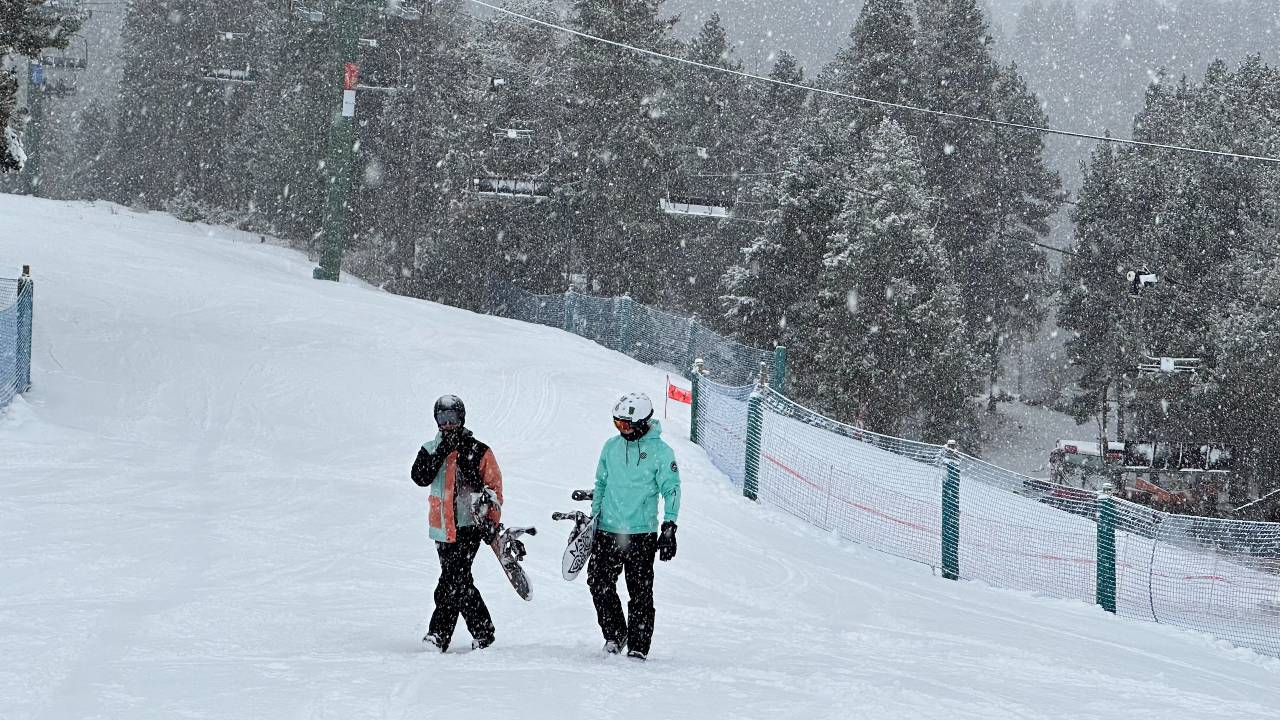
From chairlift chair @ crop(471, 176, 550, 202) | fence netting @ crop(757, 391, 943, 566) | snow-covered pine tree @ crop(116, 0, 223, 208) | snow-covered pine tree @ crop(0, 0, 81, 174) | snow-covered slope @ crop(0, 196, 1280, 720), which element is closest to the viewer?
snow-covered slope @ crop(0, 196, 1280, 720)

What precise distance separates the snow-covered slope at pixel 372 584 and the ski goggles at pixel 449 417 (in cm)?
136

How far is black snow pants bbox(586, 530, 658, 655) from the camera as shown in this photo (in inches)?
293

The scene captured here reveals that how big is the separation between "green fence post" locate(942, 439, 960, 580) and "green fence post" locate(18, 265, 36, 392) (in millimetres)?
11738

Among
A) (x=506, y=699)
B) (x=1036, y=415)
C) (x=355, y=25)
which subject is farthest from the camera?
(x=1036, y=415)

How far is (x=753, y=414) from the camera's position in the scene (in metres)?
15.9

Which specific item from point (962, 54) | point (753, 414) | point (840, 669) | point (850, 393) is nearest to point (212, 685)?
point (840, 669)

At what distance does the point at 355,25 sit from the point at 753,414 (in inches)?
812

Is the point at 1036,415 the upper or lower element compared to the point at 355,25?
lower

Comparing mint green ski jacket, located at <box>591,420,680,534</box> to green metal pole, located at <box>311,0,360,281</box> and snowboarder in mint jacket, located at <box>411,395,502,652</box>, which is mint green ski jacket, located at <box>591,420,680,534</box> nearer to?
snowboarder in mint jacket, located at <box>411,395,502,652</box>

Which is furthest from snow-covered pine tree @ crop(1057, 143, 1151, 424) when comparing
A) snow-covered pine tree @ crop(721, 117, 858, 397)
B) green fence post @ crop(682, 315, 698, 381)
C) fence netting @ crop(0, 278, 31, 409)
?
fence netting @ crop(0, 278, 31, 409)

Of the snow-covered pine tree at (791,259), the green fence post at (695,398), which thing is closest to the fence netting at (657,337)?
the green fence post at (695,398)

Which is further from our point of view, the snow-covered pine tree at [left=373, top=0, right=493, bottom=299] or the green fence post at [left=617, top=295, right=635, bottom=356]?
the snow-covered pine tree at [left=373, top=0, right=493, bottom=299]

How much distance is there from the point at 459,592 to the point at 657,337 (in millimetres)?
22166

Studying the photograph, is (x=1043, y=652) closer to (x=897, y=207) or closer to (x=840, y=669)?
(x=840, y=669)
